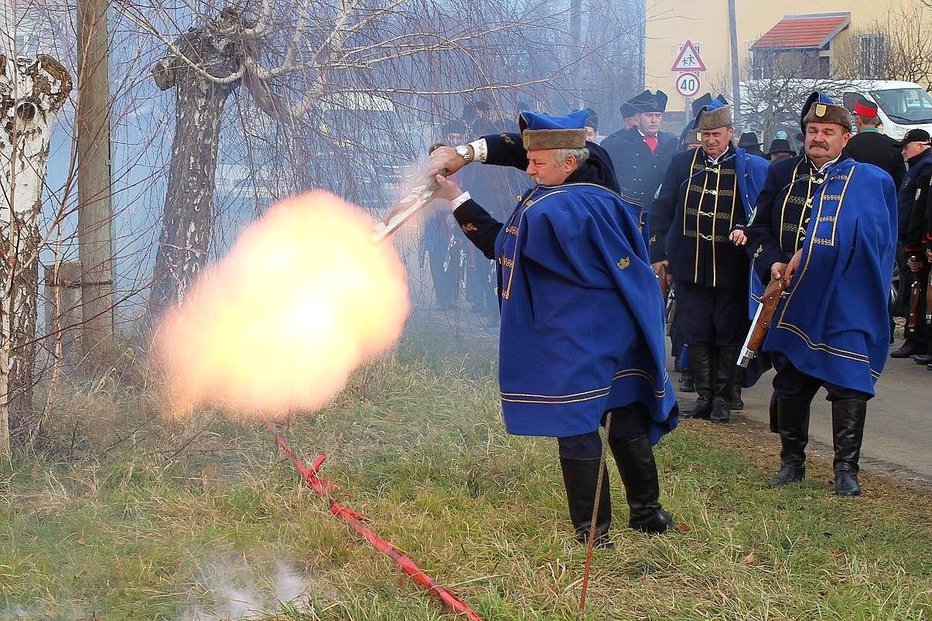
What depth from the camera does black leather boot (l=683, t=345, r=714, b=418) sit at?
792 centimetres

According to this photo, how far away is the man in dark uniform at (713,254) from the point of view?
25.4 feet

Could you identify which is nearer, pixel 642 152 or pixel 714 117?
pixel 714 117

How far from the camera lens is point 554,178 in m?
4.75

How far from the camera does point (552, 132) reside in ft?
15.4

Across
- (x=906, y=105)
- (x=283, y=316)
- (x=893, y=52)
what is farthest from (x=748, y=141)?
(x=893, y=52)

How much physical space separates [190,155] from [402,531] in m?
3.63

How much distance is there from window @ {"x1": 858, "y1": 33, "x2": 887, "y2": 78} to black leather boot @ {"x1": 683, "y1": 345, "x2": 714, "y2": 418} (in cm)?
1677

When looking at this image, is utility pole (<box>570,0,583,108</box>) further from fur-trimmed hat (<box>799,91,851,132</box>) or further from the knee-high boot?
fur-trimmed hat (<box>799,91,851,132</box>)

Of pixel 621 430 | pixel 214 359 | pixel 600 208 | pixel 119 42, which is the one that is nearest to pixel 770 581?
pixel 621 430

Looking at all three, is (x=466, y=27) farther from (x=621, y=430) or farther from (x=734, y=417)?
(x=621, y=430)

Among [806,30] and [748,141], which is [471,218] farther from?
[806,30]

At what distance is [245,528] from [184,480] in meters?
0.82

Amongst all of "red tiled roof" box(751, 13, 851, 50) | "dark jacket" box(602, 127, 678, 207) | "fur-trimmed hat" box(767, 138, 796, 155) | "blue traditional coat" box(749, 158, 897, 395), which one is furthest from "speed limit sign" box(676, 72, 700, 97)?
"red tiled roof" box(751, 13, 851, 50)

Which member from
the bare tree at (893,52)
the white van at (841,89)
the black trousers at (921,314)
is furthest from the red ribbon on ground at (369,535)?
the bare tree at (893,52)
